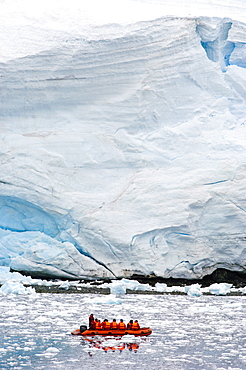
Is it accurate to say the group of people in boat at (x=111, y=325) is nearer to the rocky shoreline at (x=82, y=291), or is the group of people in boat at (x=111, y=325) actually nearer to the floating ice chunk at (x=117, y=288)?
the floating ice chunk at (x=117, y=288)

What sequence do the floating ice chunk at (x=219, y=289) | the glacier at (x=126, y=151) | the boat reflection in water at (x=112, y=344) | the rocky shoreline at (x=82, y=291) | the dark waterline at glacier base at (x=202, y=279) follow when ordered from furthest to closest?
the glacier at (x=126, y=151), the dark waterline at glacier base at (x=202, y=279), the floating ice chunk at (x=219, y=289), the rocky shoreline at (x=82, y=291), the boat reflection in water at (x=112, y=344)

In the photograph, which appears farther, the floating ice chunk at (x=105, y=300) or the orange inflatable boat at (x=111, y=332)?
the floating ice chunk at (x=105, y=300)

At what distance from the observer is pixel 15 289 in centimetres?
1318

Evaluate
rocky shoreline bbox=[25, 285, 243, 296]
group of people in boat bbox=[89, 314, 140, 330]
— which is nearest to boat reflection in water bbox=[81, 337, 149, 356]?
group of people in boat bbox=[89, 314, 140, 330]

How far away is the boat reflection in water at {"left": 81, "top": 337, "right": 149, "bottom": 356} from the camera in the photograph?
873 cm

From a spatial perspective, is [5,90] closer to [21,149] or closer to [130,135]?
[21,149]

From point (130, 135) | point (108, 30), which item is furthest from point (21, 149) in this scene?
point (108, 30)

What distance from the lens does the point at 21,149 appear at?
51.6 ft

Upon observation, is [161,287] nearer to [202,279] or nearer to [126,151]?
[202,279]

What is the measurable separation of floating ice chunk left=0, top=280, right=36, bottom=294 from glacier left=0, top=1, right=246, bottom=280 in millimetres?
1006

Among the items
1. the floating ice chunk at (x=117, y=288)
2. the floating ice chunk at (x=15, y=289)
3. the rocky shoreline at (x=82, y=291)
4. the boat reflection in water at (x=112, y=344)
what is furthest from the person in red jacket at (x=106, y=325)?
the floating ice chunk at (x=15, y=289)

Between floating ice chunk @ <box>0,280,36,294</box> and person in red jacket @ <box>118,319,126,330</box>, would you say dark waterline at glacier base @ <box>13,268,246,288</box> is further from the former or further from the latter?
person in red jacket @ <box>118,319,126,330</box>

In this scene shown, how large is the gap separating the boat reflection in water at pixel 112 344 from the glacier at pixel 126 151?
196 inches

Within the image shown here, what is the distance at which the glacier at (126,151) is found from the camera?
14.7 meters
